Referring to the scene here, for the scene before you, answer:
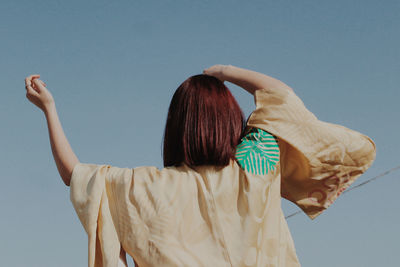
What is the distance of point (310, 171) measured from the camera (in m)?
1.89

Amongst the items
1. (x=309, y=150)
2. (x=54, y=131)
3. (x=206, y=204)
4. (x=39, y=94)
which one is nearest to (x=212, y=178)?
(x=206, y=204)

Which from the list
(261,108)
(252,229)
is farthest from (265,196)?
(261,108)

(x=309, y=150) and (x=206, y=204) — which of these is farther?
(x=309, y=150)

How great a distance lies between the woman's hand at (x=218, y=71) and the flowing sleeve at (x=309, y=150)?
14cm

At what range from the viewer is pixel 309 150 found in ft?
6.07

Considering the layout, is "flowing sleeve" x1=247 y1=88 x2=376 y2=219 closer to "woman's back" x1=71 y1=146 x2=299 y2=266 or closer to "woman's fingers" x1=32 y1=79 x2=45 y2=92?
"woman's back" x1=71 y1=146 x2=299 y2=266

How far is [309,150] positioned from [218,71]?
1.34ft

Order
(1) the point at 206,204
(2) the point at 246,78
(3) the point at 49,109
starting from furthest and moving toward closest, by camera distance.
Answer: (2) the point at 246,78 < (3) the point at 49,109 < (1) the point at 206,204

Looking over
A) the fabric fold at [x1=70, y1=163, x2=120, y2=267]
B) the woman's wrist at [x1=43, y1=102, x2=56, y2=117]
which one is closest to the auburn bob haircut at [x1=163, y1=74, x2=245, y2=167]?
the fabric fold at [x1=70, y1=163, x2=120, y2=267]

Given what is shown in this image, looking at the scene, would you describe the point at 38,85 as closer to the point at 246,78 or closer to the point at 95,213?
the point at 95,213

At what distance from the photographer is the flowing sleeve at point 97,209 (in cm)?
173

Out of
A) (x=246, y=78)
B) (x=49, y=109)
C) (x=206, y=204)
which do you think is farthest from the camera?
(x=246, y=78)

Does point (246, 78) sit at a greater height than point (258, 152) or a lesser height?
greater

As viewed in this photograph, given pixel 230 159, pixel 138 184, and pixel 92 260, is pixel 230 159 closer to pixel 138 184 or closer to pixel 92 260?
pixel 138 184
